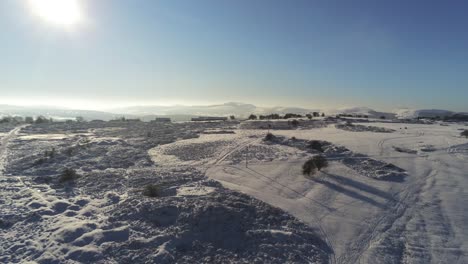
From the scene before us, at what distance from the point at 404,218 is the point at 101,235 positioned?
8.53m

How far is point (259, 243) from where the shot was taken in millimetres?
7672

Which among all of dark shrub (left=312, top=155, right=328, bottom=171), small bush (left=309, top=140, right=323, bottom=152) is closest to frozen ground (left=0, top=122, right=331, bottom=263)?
dark shrub (left=312, top=155, right=328, bottom=171)

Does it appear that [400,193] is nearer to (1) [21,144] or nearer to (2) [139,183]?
(2) [139,183]

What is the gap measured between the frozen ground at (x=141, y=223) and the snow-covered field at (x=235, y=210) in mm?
31

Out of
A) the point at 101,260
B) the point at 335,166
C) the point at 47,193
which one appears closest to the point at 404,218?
the point at 335,166

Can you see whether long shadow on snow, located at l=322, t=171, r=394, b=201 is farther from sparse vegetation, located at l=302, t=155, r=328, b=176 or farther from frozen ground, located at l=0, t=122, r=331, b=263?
frozen ground, located at l=0, t=122, r=331, b=263

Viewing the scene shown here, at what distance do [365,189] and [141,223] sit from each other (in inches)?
326

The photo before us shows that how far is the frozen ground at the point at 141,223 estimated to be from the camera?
7.15 metres

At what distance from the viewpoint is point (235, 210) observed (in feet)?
30.2

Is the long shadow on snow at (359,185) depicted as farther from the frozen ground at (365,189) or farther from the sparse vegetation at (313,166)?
the sparse vegetation at (313,166)

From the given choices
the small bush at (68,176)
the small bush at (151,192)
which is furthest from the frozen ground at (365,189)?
the small bush at (68,176)

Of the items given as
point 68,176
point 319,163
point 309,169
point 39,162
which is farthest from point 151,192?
point 39,162

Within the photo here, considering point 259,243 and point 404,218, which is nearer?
point 259,243

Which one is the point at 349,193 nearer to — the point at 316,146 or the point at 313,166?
the point at 313,166
